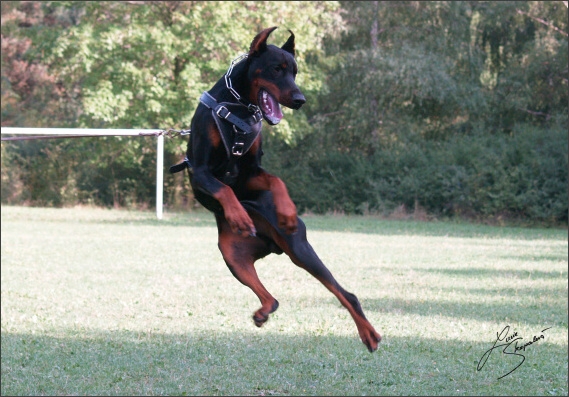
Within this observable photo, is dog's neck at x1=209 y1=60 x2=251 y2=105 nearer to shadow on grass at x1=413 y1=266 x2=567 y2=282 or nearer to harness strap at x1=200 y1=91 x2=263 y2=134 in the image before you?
harness strap at x1=200 y1=91 x2=263 y2=134

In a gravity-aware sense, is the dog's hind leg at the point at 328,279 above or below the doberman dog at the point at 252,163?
below

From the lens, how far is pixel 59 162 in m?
46.2

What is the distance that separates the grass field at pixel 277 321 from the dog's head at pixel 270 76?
228 inches

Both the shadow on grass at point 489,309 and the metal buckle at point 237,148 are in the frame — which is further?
the shadow on grass at point 489,309

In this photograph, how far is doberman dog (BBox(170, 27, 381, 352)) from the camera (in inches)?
163

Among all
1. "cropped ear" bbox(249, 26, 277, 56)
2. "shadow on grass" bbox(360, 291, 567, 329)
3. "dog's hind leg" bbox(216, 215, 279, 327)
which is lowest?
"shadow on grass" bbox(360, 291, 567, 329)

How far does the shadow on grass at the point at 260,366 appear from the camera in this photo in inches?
382

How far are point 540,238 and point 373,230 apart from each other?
6.11m

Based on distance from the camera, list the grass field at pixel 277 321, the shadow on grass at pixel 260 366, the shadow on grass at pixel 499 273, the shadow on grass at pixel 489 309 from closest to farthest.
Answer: the shadow on grass at pixel 260 366, the grass field at pixel 277 321, the shadow on grass at pixel 489 309, the shadow on grass at pixel 499 273

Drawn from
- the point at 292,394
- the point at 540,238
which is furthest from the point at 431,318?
the point at 540,238

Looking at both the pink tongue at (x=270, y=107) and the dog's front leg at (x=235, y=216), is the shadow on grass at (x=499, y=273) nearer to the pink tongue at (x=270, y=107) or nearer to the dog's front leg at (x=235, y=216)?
the pink tongue at (x=270, y=107)

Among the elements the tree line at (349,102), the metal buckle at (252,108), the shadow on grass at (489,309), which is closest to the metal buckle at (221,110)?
the metal buckle at (252,108)

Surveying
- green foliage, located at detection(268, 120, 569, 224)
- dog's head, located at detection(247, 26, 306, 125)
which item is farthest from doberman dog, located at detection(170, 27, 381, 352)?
green foliage, located at detection(268, 120, 569, 224)

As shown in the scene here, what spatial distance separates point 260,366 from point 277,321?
10.7 feet
